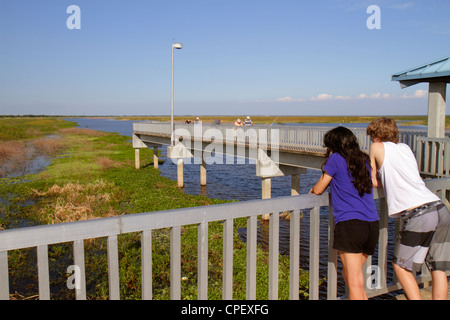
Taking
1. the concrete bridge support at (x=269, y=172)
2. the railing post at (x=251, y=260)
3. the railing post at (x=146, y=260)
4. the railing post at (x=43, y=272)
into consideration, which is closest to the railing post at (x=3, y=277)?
the railing post at (x=43, y=272)

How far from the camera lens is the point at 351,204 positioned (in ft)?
10.7

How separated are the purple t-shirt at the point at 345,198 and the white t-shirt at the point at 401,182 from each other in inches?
11.0

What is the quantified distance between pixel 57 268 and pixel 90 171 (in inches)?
830

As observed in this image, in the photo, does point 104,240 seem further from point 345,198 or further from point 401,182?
point 401,182

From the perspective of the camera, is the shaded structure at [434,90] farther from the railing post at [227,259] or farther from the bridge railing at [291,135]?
the railing post at [227,259]

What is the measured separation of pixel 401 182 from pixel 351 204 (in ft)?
1.86

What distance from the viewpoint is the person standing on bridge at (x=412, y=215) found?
3.42m

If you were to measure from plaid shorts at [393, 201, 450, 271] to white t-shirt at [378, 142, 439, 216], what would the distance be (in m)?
0.07

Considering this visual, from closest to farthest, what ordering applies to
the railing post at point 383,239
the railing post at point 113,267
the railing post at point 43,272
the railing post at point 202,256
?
the railing post at point 43,272
the railing post at point 113,267
the railing post at point 202,256
the railing post at point 383,239

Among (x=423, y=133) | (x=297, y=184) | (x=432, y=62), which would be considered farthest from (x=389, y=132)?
(x=297, y=184)

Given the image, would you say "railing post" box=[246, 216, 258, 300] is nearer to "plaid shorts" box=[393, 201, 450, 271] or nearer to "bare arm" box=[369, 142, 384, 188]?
"bare arm" box=[369, 142, 384, 188]

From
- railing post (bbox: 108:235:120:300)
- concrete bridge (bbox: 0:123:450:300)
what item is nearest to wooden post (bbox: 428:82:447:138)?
concrete bridge (bbox: 0:123:450:300)

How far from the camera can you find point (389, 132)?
144 inches
